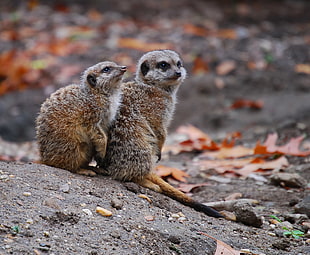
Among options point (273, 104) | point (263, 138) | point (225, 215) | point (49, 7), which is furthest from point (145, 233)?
point (49, 7)

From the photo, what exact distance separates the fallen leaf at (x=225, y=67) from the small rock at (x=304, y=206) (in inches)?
212

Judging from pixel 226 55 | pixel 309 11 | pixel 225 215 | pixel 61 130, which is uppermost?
pixel 309 11

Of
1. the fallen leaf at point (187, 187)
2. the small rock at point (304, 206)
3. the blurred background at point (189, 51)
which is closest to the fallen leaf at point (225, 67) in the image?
the blurred background at point (189, 51)

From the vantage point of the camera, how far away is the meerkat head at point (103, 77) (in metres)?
3.91

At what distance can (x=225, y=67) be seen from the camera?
929cm

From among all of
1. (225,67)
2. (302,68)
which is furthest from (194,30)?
(302,68)

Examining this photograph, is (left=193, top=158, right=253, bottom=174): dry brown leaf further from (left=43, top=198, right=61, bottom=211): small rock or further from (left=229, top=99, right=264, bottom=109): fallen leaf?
(left=229, top=99, right=264, bottom=109): fallen leaf

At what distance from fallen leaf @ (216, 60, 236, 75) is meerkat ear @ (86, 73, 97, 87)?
18.2ft

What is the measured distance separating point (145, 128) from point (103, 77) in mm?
548

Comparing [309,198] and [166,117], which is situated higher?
[166,117]

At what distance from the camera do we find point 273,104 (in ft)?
26.6

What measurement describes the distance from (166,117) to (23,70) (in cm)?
534

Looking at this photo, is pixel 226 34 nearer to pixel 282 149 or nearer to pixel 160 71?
pixel 282 149

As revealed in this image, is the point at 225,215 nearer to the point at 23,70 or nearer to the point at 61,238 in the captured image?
the point at 61,238
